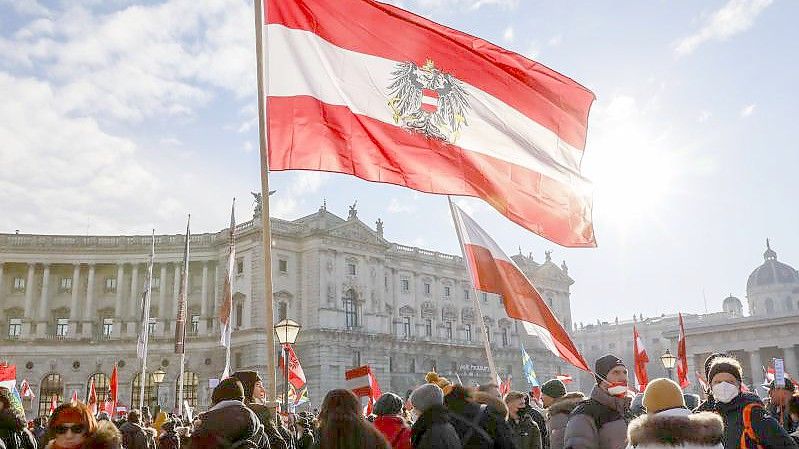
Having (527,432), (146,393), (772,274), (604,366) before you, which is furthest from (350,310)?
(772,274)

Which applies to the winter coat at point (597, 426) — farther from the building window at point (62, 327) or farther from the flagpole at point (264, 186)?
Result: the building window at point (62, 327)

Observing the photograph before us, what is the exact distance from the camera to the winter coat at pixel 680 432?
3.91 metres

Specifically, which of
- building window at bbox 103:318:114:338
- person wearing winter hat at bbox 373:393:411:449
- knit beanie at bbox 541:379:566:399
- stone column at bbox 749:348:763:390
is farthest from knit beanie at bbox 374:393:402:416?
Answer: stone column at bbox 749:348:763:390

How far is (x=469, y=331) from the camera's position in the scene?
7562 cm

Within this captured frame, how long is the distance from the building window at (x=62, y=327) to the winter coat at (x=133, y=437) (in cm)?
5573

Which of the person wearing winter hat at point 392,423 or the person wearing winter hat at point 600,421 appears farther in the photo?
the person wearing winter hat at point 392,423

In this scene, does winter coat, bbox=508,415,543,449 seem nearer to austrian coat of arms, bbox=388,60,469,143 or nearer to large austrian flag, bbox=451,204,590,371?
large austrian flag, bbox=451,204,590,371

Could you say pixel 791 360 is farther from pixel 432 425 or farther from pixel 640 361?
pixel 432 425

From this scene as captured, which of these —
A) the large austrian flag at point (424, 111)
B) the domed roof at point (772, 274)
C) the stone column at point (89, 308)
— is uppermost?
the domed roof at point (772, 274)

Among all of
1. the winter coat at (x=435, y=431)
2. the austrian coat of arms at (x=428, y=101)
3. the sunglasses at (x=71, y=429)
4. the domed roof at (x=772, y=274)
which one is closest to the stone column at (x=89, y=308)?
the austrian coat of arms at (x=428, y=101)

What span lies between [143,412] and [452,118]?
61.4ft

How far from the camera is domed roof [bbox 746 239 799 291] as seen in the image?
10019cm

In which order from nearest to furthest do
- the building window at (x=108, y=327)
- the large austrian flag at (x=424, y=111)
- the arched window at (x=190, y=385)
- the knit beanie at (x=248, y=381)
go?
1. the knit beanie at (x=248, y=381)
2. the large austrian flag at (x=424, y=111)
3. the arched window at (x=190, y=385)
4. the building window at (x=108, y=327)

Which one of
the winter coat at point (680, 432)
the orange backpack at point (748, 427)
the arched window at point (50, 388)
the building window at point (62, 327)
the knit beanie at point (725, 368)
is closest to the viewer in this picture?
the winter coat at point (680, 432)
